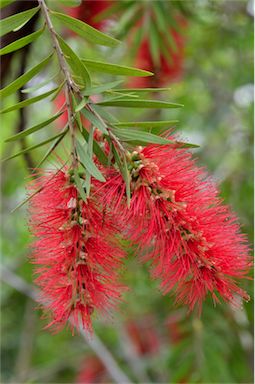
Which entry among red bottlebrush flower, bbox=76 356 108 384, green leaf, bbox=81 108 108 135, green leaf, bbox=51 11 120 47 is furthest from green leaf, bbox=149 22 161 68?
red bottlebrush flower, bbox=76 356 108 384

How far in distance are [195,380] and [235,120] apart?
1.05m

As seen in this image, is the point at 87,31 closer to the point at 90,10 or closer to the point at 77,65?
the point at 77,65

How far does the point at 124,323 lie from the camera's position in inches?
108

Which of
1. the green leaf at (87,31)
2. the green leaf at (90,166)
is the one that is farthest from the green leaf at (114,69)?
the green leaf at (90,166)

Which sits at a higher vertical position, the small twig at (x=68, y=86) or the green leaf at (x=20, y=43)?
the green leaf at (x=20, y=43)

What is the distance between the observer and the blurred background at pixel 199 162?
1.73m

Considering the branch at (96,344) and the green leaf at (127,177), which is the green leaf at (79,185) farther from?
the branch at (96,344)

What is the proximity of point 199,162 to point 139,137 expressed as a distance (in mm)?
1316

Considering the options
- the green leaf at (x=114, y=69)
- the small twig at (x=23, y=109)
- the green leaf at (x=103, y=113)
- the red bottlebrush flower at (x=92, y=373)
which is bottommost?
the red bottlebrush flower at (x=92, y=373)

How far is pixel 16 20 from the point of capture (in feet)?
2.91

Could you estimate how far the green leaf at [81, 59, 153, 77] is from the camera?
833 mm

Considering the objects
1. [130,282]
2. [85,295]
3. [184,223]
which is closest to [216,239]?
[184,223]

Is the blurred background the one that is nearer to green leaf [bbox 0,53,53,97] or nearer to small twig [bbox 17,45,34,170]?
small twig [bbox 17,45,34,170]

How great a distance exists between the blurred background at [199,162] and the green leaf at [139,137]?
0.63 m
